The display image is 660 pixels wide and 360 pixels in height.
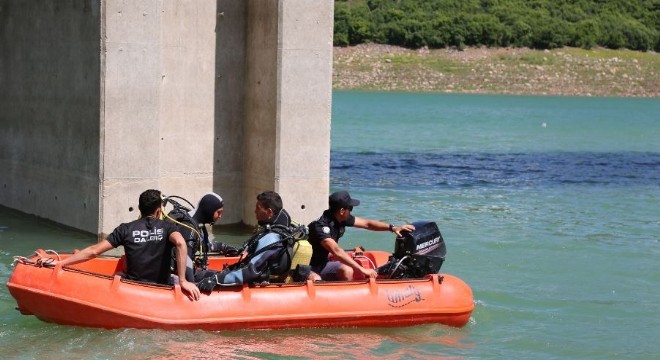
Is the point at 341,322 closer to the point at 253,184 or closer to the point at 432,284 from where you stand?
the point at 432,284

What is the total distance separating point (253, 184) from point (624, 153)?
859 inches

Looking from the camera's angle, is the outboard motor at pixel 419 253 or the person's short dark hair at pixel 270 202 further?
the outboard motor at pixel 419 253

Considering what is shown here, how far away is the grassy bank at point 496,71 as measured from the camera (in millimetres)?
92438

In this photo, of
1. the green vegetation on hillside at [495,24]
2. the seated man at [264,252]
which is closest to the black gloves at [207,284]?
the seated man at [264,252]

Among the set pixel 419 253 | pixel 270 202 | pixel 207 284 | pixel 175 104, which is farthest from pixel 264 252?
pixel 175 104

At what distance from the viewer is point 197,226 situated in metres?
10.8

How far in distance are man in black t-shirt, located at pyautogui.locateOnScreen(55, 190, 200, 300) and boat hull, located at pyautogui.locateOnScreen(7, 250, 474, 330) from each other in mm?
187

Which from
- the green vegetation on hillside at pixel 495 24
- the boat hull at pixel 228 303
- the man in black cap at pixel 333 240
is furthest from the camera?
the green vegetation on hillside at pixel 495 24

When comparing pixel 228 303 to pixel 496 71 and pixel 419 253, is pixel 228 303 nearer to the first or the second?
pixel 419 253

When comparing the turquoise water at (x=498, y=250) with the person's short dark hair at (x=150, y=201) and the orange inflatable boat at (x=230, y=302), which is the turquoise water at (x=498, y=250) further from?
the person's short dark hair at (x=150, y=201)

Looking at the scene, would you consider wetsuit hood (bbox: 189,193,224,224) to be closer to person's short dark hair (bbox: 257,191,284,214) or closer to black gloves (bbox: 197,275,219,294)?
person's short dark hair (bbox: 257,191,284,214)

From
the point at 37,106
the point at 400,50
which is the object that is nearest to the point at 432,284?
the point at 37,106

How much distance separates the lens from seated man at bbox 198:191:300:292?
10664 mm

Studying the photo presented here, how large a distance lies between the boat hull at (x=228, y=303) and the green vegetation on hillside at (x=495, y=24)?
280 feet
